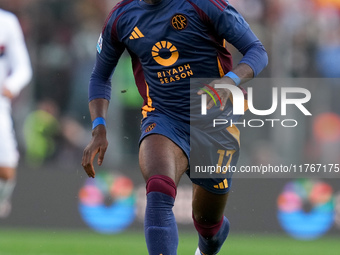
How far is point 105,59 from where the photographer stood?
6.29 m

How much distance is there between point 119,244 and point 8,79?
2623 millimetres

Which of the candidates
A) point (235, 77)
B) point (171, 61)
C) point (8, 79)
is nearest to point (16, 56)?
point (8, 79)

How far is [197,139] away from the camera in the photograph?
6082mm

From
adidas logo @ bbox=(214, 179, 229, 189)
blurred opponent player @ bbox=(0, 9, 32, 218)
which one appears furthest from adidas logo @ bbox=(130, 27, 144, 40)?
blurred opponent player @ bbox=(0, 9, 32, 218)

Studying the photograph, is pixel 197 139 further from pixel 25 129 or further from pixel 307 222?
pixel 25 129

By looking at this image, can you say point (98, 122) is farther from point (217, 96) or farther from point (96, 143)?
point (217, 96)

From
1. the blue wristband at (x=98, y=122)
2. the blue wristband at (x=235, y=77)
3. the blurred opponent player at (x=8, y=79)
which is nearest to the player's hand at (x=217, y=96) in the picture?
the blue wristband at (x=235, y=77)

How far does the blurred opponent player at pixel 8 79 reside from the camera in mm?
9664

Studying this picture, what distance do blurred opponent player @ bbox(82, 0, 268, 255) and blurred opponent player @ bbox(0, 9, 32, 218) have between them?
3616mm

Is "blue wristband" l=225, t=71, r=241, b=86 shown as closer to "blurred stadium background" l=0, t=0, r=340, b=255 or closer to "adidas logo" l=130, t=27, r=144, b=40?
"adidas logo" l=130, t=27, r=144, b=40

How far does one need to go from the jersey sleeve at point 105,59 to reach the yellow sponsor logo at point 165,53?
1.19ft

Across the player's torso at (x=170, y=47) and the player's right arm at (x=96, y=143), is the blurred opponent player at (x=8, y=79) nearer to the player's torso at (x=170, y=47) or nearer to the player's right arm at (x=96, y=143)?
the player's right arm at (x=96, y=143)

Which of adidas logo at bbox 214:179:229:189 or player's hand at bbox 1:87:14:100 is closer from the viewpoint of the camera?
adidas logo at bbox 214:179:229:189

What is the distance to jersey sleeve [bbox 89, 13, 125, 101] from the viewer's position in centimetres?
611
